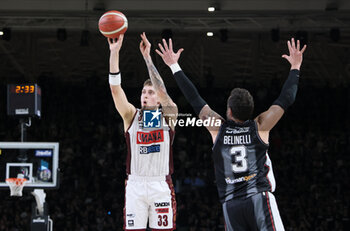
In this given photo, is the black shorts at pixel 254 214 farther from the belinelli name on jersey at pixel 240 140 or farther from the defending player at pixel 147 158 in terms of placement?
the defending player at pixel 147 158

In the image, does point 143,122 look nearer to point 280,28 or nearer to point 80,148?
point 280,28

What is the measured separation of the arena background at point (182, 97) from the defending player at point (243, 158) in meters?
9.78

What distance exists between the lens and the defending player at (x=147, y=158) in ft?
20.0

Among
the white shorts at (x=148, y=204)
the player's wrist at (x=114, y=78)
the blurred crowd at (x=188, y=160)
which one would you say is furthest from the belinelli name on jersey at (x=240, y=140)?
the blurred crowd at (x=188, y=160)

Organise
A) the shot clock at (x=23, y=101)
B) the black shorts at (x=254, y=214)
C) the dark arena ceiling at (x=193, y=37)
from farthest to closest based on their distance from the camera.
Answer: the dark arena ceiling at (x=193, y=37) → the shot clock at (x=23, y=101) → the black shorts at (x=254, y=214)

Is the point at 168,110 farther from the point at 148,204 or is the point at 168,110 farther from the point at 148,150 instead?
the point at 148,204

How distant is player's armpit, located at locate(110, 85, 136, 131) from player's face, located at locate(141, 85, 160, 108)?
0.56 feet

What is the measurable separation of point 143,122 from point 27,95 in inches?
Answer: 141

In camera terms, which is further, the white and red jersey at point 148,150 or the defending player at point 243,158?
the white and red jersey at point 148,150

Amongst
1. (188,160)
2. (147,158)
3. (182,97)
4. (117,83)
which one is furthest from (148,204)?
(188,160)

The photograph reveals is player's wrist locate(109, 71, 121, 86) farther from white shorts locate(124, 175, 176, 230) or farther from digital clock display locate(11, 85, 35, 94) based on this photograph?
digital clock display locate(11, 85, 35, 94)

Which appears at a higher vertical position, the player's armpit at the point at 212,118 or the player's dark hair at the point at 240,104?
the player's dark hair at the point at 240,104

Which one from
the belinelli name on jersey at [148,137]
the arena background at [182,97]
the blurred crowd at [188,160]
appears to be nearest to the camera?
the belinelli name on jersey at [148,137]

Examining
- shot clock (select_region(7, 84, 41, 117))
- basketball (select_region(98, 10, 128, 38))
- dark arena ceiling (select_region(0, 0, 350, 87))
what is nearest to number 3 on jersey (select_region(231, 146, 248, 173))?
basketball (select_region(98, 10, 128, 38))
